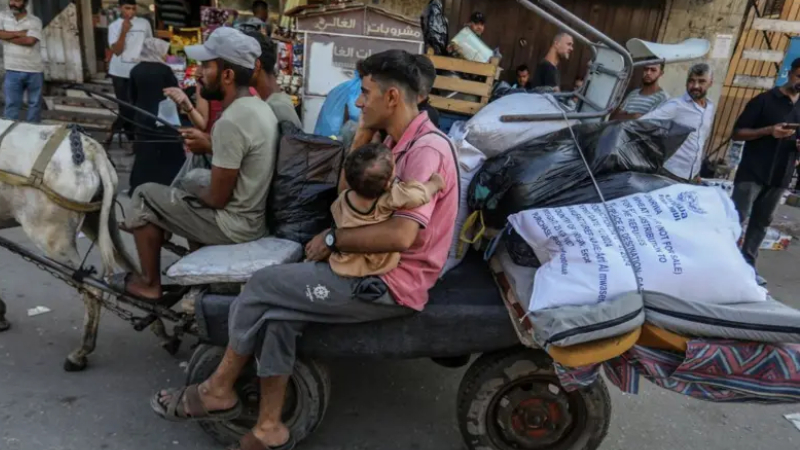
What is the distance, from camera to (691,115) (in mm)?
3762

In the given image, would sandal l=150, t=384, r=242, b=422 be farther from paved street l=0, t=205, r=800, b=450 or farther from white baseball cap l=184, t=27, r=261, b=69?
white baseball cap l=184, t=27, r=261, b=69

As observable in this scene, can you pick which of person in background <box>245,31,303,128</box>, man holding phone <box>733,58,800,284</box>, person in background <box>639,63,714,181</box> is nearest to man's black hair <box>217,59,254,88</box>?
person in background <box>245,31,303,128</box>

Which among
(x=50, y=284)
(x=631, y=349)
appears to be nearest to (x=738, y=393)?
(x=631, y=349)

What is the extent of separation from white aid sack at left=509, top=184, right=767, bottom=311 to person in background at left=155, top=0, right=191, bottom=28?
26.4 feet

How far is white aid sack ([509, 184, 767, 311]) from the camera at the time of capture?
2.09 meters

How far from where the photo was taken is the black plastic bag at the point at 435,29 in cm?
589

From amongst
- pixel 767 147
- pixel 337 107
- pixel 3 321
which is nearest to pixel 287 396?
pixel 3 321

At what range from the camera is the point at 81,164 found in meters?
2.90

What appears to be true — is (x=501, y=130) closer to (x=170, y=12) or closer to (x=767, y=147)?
(x=767, y=147)

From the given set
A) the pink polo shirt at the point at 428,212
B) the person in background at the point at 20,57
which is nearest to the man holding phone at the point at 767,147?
the pink polo shirt at the point at 428,212

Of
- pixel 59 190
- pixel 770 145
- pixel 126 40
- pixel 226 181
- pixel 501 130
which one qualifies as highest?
pixel 501 130

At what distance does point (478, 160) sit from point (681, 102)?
2032 millimetres

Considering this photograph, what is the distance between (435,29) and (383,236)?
4.31 m

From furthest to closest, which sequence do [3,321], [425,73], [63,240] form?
1. [3,321]
2. [63,240]
3. [425,73]
